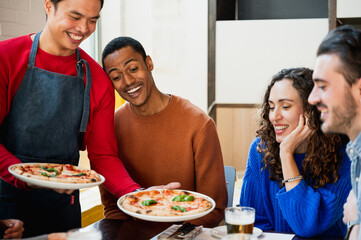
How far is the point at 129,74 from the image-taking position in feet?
→ 7.11

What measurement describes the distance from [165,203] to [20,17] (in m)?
1.88

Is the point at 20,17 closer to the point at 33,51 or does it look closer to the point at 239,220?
the point at 33,51

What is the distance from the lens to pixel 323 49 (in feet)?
4.88

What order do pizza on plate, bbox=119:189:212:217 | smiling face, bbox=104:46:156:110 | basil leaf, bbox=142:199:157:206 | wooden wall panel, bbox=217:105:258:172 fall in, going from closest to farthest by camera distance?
pizza on plate, bbox=119:189:212:217, basil leaf, bbox=142:199:157:206, smiling face, bbox=104:46:156:110, wooden wall panel, bbox=217:105:258:172

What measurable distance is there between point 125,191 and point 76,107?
0.43 meters

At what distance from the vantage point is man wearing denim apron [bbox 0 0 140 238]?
5.94ft

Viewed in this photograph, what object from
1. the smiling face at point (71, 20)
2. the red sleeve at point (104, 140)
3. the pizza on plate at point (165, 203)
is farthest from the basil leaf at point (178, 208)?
the smiling face at point (71, 20)

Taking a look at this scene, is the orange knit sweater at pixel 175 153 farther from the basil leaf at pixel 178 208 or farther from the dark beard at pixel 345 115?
the dark beard at pixel 345 115

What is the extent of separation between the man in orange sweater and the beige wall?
3.14 feet

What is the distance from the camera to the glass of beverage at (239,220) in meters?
1.41

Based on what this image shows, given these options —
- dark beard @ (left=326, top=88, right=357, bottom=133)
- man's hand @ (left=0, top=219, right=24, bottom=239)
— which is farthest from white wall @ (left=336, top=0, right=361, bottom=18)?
man's hand @ (left=0, top=219, right=24, bottom=239)

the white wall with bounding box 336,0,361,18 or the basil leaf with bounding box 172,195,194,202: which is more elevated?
the white wall with bounding box 336,0,361,18

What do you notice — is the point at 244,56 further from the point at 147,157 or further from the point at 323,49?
the point at 323,49

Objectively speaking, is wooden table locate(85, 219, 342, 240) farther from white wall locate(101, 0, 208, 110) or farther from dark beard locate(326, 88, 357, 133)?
white wall locate(101, 0, 208, 110)
